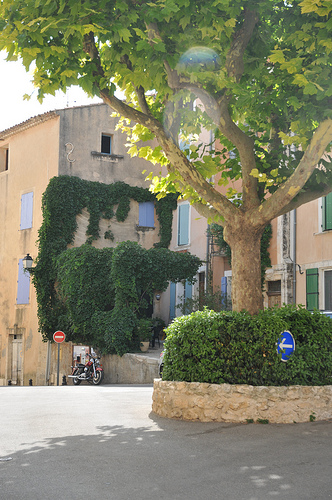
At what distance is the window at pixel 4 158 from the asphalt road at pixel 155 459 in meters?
24.2

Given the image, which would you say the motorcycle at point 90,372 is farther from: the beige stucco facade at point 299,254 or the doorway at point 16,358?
the doorway at point 16,358

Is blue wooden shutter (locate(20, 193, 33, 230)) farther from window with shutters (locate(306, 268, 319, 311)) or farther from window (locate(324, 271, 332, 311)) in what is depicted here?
window (locate(324, 271, 332, 311))

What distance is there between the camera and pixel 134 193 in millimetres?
29641

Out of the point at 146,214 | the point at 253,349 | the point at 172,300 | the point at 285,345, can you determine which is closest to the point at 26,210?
the point at 146,214

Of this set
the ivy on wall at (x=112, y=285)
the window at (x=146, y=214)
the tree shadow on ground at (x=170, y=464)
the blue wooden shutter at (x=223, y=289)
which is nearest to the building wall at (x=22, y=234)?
the ivy on wall at (x=112, y=285)

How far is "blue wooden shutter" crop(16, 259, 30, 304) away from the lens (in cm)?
2945

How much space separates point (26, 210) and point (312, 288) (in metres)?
13.9

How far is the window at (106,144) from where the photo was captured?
97.9 ft

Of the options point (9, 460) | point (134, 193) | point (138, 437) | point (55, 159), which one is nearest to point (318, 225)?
point (134, 193)

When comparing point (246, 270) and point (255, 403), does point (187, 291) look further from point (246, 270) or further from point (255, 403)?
point (255, 403)

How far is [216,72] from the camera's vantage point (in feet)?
32.9

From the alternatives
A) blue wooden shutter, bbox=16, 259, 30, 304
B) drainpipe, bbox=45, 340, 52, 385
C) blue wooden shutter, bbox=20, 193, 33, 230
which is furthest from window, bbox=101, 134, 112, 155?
drainpipe, bbox=45, 340, 52, 385

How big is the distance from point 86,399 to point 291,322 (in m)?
5.05

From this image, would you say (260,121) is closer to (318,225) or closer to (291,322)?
(291,322)
